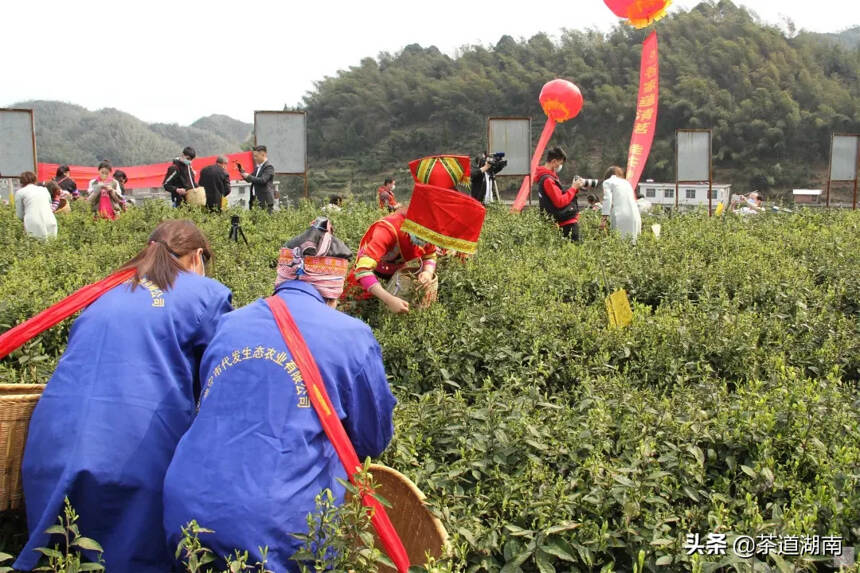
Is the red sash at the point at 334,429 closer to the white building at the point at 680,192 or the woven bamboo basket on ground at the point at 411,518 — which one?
the woven bamboo basket on ground at the point at 411,518

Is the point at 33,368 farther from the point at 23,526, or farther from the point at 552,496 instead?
the point at 552,496

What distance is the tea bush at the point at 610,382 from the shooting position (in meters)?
2.59

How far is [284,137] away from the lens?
38.1 feet

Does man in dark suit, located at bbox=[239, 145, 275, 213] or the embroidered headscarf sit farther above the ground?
man in dark suit, located at bbox=[239, 145, 275, 213]

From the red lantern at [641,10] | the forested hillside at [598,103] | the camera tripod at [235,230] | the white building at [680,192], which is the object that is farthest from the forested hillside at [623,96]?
the camera tripod at [235,230]

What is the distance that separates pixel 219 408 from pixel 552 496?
1.15m

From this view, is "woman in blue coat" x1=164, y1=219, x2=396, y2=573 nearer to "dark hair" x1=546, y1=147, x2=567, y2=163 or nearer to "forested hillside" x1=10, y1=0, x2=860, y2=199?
"dark hair" x1=546, y1=147, x2=567, y2=163

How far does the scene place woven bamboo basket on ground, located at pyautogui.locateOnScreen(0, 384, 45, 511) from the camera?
269 cm

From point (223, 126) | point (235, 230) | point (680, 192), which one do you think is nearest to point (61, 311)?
point (235, 230)

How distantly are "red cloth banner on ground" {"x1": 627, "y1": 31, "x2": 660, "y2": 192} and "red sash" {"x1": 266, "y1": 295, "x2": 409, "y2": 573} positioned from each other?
12080 millimetres

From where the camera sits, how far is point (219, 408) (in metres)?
2.36

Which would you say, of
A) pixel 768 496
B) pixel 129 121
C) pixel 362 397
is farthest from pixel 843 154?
pixel 129 121

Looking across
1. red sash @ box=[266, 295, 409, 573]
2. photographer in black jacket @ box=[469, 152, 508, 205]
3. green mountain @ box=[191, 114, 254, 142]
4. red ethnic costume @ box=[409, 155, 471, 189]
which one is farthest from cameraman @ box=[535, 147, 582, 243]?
green mountain @ box=[191, 114, 254, 142]

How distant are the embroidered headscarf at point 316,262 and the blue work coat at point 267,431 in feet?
0.66
